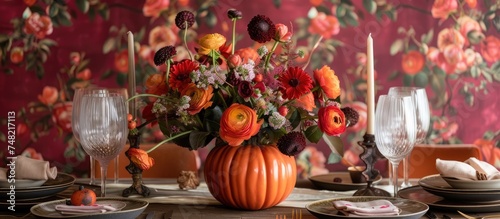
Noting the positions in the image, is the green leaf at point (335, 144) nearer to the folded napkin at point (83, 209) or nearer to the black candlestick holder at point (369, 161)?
the black candlestick holder at point (369, 161)

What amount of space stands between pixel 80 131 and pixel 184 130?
231 mm

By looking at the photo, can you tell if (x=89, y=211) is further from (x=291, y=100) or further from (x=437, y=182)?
(x=437, y=182)

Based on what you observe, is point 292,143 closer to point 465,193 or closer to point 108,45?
point 465,193

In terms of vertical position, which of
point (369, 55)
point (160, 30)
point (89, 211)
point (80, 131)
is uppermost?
point (160, 30)

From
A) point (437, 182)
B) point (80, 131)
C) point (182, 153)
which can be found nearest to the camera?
point (80, 131)

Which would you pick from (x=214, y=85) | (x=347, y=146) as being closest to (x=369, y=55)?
(x=214, y=85)

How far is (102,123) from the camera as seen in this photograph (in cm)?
165

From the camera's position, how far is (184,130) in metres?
1.67

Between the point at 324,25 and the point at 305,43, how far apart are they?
4.3 inches

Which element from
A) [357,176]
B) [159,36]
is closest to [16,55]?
[159,36]

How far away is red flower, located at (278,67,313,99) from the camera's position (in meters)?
1.55

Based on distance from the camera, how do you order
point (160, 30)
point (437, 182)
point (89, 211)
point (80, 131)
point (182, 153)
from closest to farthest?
1. point (89, 211)
2. point (80, 131)
3. point (437, 182)
4. point (182, 153)
5. point (160, 30)

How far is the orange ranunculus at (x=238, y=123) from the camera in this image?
1.52 metres

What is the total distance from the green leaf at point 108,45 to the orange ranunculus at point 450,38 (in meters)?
1.37
